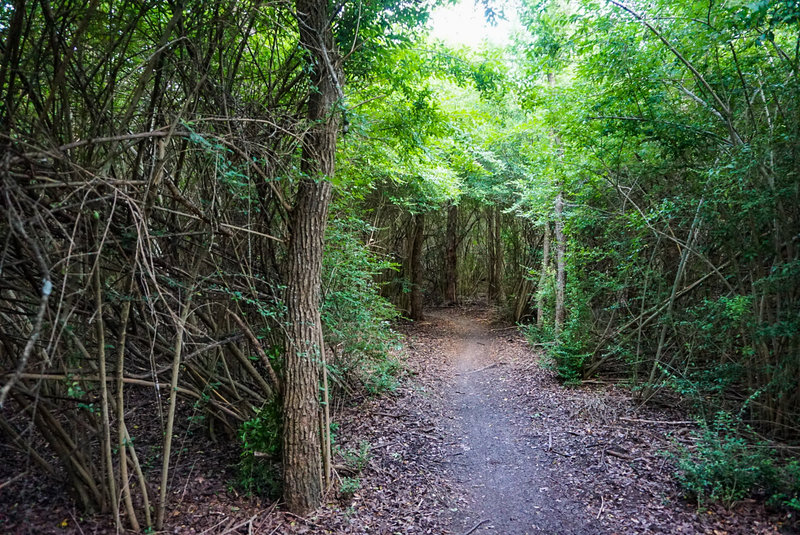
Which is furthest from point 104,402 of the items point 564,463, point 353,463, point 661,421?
point 661,421

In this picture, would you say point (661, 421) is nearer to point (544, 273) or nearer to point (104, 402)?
point (544, 273)

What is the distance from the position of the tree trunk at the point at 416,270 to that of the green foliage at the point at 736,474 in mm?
9637

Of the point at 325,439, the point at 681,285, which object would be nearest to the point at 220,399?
the point at 325,439

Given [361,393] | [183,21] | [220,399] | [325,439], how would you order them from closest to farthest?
[183,21]
[325,439]
[220,399]
[361,393]

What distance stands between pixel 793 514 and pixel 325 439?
3.90 meters

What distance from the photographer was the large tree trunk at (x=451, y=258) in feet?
51.0

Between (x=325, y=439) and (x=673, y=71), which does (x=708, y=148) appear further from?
(x=325, y=439)

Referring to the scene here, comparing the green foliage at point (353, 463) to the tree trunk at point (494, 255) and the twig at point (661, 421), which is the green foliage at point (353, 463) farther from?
the tree trunk at point (494, 255)

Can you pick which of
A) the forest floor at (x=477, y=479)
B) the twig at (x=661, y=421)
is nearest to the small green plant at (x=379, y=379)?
the forest floor at (x=477, y=479)

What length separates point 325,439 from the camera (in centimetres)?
376

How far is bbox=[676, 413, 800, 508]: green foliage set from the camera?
3254 mm

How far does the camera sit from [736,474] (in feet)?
11.2

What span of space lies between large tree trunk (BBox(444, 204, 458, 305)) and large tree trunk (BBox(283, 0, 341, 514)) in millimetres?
11569

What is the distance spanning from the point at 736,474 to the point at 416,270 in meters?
10.5
